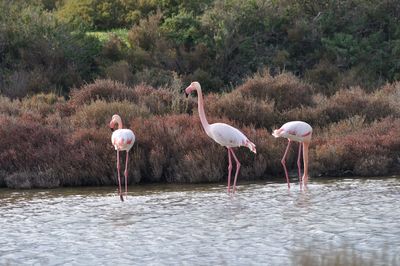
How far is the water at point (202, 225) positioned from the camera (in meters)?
8.12

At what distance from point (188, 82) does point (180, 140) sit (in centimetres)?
989

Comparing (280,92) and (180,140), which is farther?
(280,92)

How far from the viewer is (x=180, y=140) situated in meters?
14.0

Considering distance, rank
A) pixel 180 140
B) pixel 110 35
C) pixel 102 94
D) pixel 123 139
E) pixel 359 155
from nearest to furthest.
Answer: pixel 123 139
pixel 359 155
pixel 180 140
pixel 102 94
pixel 110 35

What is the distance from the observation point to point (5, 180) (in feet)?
44.0

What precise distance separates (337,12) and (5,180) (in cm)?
1783

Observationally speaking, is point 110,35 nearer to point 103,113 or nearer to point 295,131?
point 103,113

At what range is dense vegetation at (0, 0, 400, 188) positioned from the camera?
44.9 feet

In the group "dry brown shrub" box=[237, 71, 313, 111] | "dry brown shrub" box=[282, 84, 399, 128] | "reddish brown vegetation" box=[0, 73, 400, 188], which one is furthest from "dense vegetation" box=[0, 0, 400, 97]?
"reddish brown vegetation" box=[0, 73, 400, 188]

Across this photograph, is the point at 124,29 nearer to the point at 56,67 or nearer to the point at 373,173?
the point at 56,67

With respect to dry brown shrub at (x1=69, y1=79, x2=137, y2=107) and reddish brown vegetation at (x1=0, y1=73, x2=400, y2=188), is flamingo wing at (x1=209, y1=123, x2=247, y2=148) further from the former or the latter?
dry brown shrub at (x1=69, y1=79, x2=137, y2=107)

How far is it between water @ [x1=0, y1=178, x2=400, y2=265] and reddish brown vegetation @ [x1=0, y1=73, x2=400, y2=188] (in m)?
0.79

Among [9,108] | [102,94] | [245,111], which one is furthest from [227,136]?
[9,108]

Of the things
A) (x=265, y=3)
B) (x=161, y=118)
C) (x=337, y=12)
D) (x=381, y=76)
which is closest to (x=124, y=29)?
(x=265, y=3)
